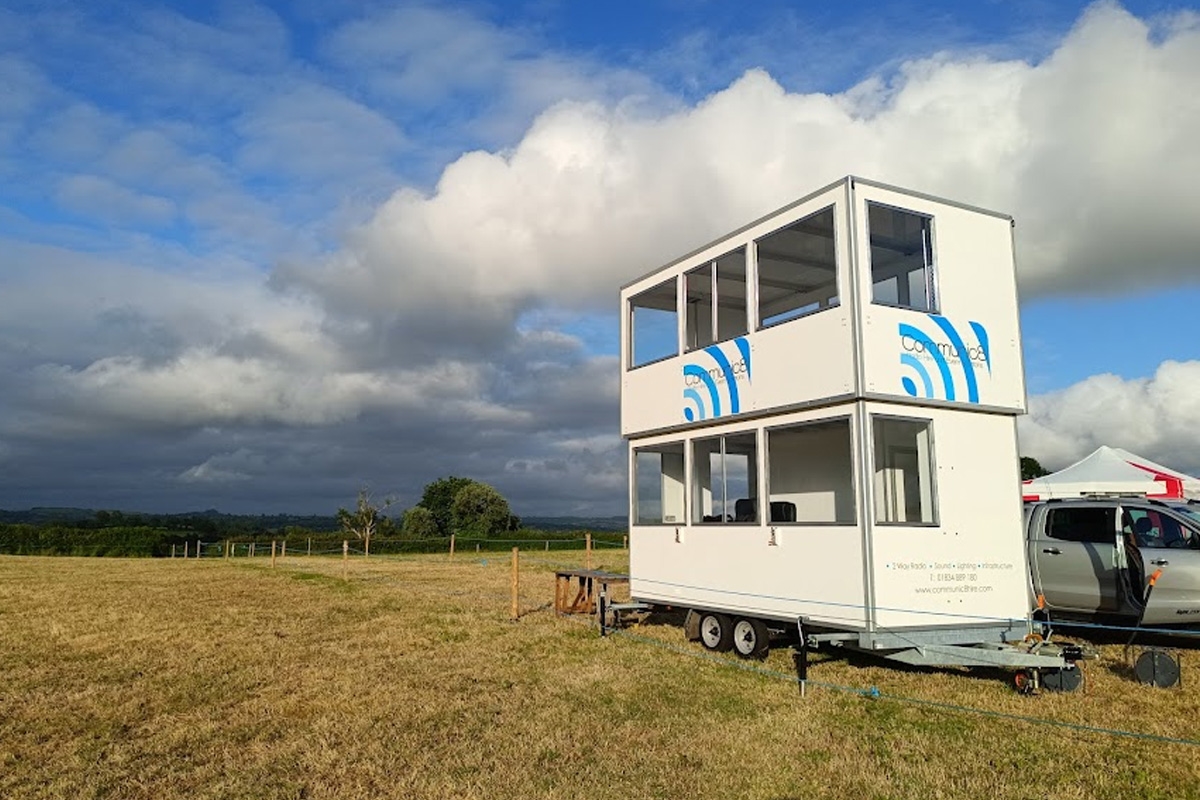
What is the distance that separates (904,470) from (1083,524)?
12.0ft

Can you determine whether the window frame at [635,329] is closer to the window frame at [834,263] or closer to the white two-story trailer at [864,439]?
the white two-story trailer at [864,439]

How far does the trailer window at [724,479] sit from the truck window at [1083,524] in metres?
4.05

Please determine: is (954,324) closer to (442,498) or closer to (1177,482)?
(1177,482)

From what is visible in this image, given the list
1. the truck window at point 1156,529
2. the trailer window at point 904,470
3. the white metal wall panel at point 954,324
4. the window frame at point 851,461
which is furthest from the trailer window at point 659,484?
the truck window at point 1156,529

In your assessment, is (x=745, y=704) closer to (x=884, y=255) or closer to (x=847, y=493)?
(x=847, y=493)

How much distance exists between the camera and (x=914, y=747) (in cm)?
605

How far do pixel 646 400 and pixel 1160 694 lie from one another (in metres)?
6.65

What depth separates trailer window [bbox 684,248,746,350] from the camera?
10.5 m

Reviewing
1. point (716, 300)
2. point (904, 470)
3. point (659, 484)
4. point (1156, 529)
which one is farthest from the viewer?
point (659, 484)

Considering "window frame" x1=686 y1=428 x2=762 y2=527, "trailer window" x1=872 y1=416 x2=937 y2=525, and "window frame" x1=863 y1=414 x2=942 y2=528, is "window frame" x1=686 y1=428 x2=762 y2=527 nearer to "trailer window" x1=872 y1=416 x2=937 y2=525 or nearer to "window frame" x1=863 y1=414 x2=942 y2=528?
"trailer window" x1=872 y1=416 x2=937 y2=525

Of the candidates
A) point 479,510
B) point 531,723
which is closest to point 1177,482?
point 531,723

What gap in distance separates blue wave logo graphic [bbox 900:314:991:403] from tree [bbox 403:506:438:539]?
57233mm

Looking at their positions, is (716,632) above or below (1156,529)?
below

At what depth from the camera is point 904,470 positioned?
8.86m
